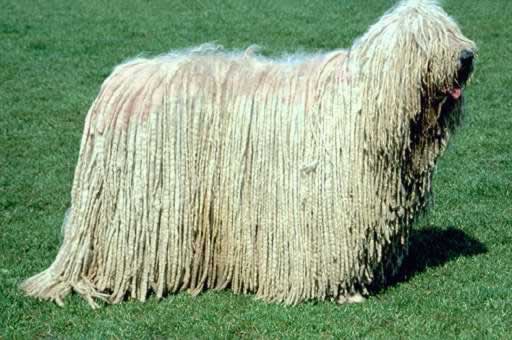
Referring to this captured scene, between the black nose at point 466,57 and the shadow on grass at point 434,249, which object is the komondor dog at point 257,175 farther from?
the shadow on grass at point 434,249

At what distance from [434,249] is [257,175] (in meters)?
1.57

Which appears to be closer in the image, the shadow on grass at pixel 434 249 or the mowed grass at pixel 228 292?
the mowed grass at pixel 228 292

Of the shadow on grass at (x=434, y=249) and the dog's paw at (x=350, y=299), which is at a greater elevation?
the dog's paw at (x=350, y=299)

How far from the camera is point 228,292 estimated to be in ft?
18.5

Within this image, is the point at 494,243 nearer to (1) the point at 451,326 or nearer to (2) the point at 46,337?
(1) the point at 451,326

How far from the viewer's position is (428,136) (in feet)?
17.4

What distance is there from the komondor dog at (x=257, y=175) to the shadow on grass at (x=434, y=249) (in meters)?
0.51

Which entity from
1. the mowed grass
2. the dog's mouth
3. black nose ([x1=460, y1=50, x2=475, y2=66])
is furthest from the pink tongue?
the mowed grass

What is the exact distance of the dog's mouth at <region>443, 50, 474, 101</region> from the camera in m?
5.08

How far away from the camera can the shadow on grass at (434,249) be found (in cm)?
607

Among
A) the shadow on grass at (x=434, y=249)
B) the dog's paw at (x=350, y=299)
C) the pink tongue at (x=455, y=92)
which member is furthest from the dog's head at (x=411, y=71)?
the shadow on grass at (x=434, y=249)

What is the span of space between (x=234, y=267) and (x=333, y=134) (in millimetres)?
941

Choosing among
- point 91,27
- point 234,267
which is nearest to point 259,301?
point 234,267

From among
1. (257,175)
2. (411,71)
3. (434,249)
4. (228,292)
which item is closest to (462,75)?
(411,71)
